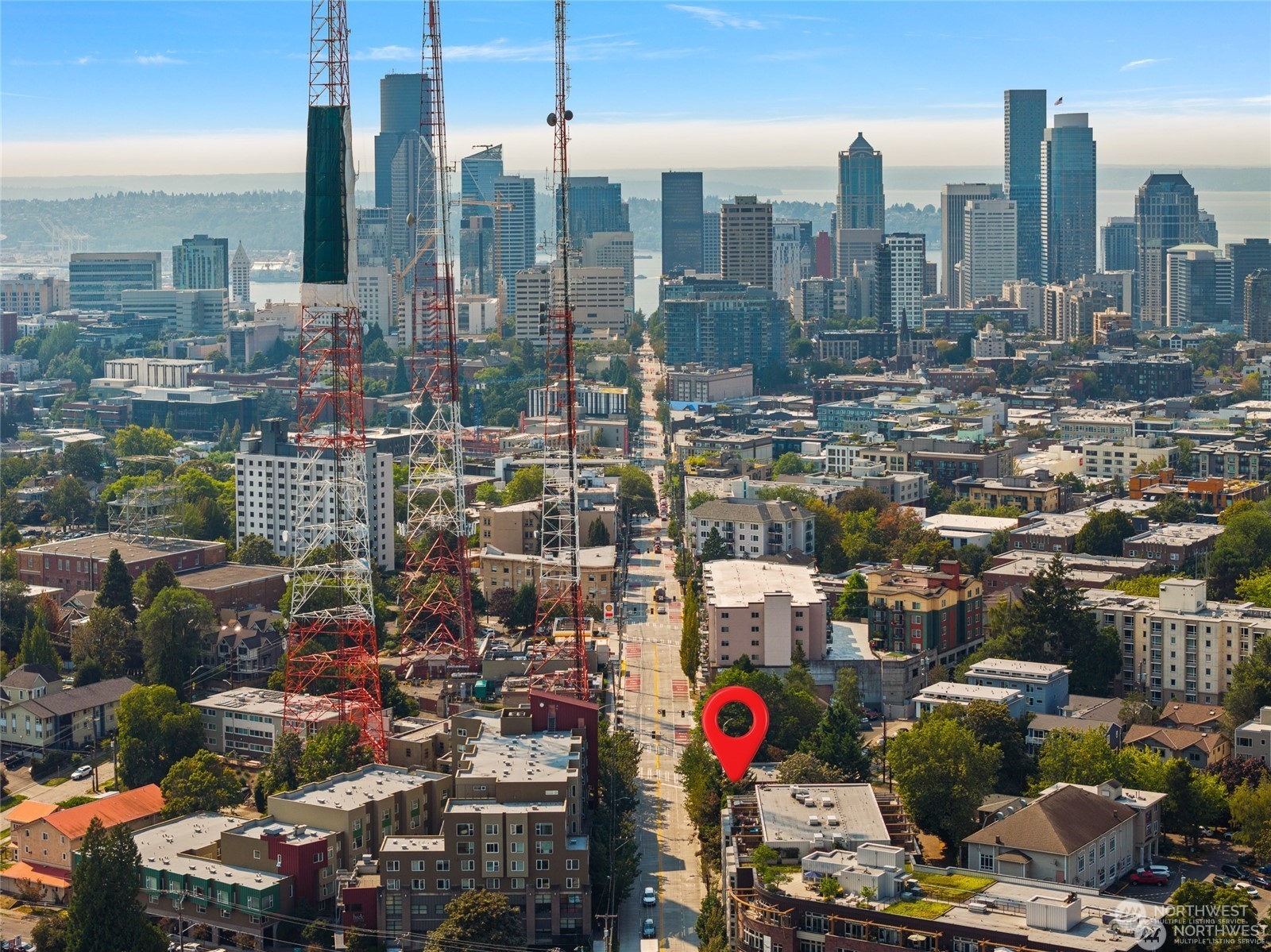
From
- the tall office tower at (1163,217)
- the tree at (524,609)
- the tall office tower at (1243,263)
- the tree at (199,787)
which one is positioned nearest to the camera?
the tree at (199,787)

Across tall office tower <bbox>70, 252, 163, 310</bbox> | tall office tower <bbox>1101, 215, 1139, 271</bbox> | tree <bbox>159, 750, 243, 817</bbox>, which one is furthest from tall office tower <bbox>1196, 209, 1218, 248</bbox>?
tree <bbox>159, 750, 243, 817</bbox>

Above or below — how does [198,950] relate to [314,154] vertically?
below

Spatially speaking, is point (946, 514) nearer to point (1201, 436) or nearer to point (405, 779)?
point (1201, 436)

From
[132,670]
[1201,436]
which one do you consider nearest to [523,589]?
[132,670]

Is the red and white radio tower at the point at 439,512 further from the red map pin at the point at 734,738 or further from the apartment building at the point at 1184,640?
the apartment building at the point at 1184,640

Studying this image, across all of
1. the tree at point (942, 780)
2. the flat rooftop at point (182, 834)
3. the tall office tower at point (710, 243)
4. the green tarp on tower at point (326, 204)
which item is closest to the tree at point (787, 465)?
the green tarp on tower at point (326, 204)

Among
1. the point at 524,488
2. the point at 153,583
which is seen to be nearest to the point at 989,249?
the point at 524,488
